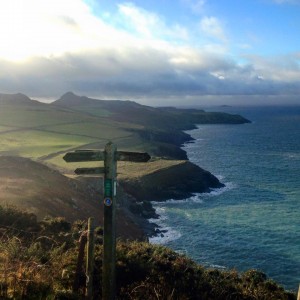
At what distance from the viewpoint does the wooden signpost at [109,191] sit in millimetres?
9258

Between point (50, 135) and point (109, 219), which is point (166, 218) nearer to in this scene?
point (109, 219)

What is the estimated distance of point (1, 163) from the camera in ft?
154

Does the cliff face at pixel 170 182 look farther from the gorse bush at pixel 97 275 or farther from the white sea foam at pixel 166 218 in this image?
the gorse bush at pixel 97 275

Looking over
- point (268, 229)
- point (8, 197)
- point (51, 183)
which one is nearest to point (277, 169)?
point (268, 229)

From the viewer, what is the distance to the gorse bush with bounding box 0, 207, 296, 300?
9.46m

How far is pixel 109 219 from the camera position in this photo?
934 cm

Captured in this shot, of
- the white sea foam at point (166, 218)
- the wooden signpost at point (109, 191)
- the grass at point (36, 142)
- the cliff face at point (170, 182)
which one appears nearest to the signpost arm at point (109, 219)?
the wooden signpost at point (109, 191)

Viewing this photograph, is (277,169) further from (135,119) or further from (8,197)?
(135,119)

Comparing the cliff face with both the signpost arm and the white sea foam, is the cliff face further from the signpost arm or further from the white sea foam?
the signpost arm

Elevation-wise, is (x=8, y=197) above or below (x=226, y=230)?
above

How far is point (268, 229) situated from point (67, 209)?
2262 cm

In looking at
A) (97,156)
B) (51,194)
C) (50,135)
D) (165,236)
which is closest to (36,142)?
(50,135)

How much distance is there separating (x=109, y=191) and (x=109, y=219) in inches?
25.6

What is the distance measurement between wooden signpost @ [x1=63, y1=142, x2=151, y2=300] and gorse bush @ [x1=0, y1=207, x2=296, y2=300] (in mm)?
856
